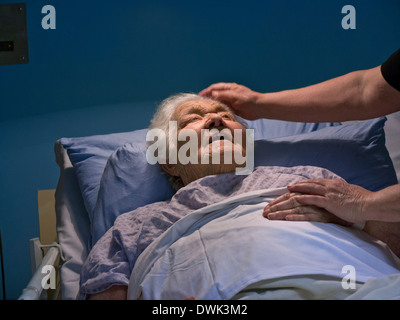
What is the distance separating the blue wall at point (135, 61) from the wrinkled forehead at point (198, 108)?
20 cm

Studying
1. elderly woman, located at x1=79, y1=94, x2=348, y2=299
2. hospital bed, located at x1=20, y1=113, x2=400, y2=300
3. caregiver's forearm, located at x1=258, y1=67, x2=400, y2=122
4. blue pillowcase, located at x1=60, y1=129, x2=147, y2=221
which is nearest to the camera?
elderly woman, located at x1=79, y1=94, x2=348, y2=299

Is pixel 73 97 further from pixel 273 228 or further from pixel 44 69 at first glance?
pixel 273 228

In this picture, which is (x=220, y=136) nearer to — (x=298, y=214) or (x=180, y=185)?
(x=180, y=185)

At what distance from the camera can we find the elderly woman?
4.05ft

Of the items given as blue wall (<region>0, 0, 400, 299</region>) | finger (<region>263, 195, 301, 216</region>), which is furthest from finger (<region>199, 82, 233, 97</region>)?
finger (<region>263, 195, 301, 216</region>)

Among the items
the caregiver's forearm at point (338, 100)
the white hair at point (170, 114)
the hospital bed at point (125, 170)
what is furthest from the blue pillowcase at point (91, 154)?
the caregiver's forearm at point (338, 100)

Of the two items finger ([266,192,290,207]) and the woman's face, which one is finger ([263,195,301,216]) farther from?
the woman's face

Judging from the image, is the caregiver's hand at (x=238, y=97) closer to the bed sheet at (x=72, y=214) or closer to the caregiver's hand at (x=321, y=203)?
the bed sheet at (x=72, y=214)

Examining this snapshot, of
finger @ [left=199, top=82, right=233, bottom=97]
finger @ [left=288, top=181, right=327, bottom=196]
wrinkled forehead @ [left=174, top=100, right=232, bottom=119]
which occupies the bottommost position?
finger @ [left=288, top=181, right=327, bottom=196]

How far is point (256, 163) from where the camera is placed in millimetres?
1675

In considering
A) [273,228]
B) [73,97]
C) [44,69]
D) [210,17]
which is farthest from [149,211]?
[210,17]

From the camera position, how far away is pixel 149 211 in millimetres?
1434

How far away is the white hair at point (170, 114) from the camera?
1637 millimetres

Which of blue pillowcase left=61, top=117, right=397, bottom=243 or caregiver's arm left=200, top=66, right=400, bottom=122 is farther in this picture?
blue pillowcase left=61, top=117, right=397, bottom=243
